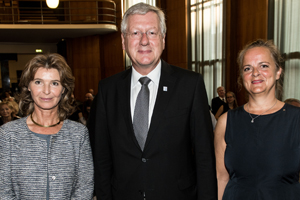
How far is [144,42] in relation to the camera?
165cm

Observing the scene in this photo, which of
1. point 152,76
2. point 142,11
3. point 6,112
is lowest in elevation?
point 6,112

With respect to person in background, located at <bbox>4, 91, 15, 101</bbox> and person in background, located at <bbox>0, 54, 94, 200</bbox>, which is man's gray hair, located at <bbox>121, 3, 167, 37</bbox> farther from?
person in background, located at <bbox>4, 91, 15, 101</bbox>

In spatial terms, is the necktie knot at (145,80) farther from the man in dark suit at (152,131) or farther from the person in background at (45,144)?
the person in background at (45,144)

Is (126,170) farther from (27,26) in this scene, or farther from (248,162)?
(27,26)

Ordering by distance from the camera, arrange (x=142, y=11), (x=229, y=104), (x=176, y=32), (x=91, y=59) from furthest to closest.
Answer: (x=91, y=59), (x=176, y=32), (x=229, y=104), (x=142, y=11)

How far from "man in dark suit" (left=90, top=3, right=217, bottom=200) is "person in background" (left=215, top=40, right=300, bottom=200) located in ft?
0.61

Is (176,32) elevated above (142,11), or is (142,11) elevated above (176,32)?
(176,32)

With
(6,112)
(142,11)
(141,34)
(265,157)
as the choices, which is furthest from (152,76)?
(6,112)

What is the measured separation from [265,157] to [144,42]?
3.25 ft

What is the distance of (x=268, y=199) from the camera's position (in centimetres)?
158

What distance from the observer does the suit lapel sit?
1576 millimetres

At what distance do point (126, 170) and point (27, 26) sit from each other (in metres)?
10.4

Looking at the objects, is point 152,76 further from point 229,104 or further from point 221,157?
point 229,104

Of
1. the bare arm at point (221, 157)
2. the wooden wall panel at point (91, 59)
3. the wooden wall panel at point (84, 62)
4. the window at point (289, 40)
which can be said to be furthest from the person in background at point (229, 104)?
the wooden wall panel at point (84, 62)
